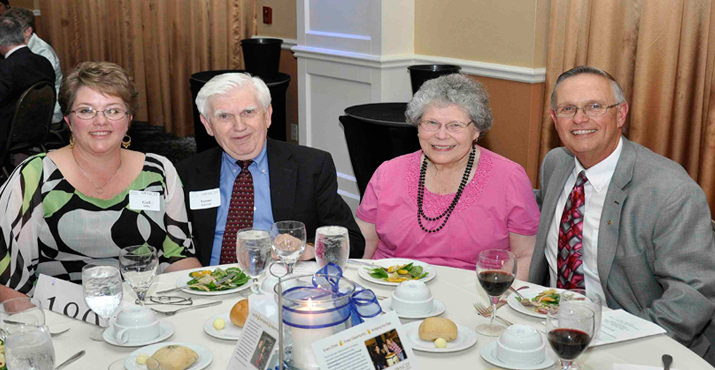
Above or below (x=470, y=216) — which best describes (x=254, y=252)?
above

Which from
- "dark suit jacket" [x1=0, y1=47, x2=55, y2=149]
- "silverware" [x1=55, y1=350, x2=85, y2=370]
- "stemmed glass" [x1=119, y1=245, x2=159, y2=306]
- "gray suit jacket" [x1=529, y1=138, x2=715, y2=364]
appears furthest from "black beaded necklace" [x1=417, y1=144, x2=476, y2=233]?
"dark suit jacket" [x1=0, y1=47, x2=55, y2=149]

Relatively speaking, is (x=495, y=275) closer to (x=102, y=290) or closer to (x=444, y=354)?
(x=444, y=354)

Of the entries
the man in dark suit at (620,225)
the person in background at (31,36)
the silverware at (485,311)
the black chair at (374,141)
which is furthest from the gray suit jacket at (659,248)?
the person in background at (31,36)

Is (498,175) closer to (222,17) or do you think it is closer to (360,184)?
(360,184)

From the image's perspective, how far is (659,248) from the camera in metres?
2.13

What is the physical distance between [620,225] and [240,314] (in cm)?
117

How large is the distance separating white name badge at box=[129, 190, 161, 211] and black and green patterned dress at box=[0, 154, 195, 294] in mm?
17

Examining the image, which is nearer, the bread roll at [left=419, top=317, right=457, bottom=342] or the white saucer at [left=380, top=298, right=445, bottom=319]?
the bread roll at [left=419, top=317, right=457, bottom=342]

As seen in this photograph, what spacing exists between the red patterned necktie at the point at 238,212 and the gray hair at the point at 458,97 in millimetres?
649

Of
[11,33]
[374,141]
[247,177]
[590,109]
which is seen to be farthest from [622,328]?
[11,33]

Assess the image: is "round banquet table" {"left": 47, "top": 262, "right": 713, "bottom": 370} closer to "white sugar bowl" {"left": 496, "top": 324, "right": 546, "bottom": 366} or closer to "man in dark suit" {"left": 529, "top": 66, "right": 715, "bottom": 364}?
"white sugar bowl" {"left": 496, "top": 324, "right": 546, "bottom": 366}

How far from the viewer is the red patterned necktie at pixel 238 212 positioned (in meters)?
2.64

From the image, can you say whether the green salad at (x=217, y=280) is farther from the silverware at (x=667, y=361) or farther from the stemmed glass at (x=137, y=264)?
the silverware at (x=667, y=361)

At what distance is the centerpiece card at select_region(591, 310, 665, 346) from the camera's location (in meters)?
1.67
